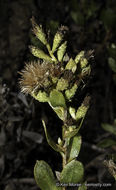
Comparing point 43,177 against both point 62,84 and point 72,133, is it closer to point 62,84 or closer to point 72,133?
point 72,133

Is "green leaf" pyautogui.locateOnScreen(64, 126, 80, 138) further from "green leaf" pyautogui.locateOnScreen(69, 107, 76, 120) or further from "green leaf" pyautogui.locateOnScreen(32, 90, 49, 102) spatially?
"green leaf" pyautogui.locateOnScreen(32, 90, 49, 102)

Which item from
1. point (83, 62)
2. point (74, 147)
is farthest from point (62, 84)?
point (74, 147)

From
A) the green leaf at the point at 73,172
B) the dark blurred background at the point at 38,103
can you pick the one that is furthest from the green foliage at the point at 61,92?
the dark blurred background at the point at 38,103

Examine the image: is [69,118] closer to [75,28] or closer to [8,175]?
[8,175]

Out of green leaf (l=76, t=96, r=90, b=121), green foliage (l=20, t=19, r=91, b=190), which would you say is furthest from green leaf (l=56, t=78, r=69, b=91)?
green leaf (l=76, t=96, r=90, b=121)

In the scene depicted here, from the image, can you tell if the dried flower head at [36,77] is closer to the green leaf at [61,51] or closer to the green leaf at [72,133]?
the green leaf at [61,51]

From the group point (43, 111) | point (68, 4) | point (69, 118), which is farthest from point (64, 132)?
point (68, 4)
